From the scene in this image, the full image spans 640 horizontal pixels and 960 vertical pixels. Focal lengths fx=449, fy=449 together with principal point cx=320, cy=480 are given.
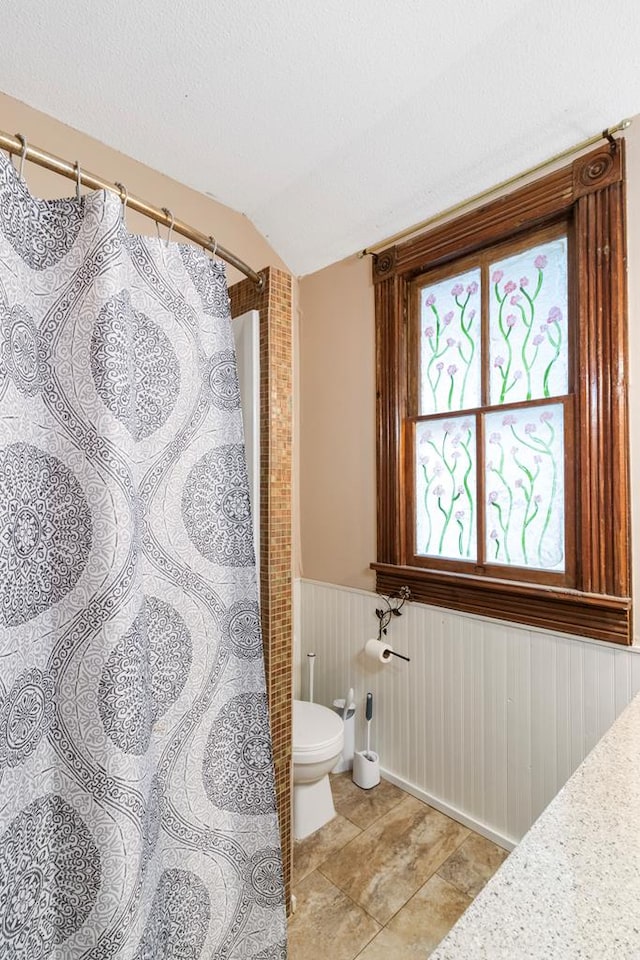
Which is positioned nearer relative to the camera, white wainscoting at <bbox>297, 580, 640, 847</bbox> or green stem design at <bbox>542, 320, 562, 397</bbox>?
white wainscoting at <bbox>297, 580, 640, 847</bbox>

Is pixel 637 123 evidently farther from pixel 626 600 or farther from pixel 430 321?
pixel 626 600

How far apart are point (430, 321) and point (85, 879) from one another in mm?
2007

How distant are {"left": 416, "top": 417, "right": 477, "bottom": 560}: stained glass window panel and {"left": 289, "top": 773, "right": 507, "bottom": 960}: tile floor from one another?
1.03m

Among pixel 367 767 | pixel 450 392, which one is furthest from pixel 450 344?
pixel 367 767

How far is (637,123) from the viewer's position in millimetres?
1362

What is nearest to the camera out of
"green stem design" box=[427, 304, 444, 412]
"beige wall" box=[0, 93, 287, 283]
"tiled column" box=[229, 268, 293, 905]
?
"tiled column" box=[229, 268, 293, 905]

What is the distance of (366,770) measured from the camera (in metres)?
1.95

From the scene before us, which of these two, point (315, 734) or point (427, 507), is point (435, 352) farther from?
point (315, 734)

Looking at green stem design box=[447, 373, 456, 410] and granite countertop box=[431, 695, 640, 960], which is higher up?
green stem design box=[447, 373, 456, 410]

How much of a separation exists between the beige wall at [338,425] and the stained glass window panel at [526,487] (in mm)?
563

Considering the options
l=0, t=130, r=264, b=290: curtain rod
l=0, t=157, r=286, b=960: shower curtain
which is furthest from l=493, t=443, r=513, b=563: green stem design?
l=0, t=130, r=264, b=290: curtain rod

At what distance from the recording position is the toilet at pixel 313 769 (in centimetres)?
163

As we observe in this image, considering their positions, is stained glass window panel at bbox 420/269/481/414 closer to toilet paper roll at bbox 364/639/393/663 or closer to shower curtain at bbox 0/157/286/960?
toilet paper roll at bbox 364/639/393/663

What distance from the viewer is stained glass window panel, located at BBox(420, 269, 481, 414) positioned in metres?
1.82
